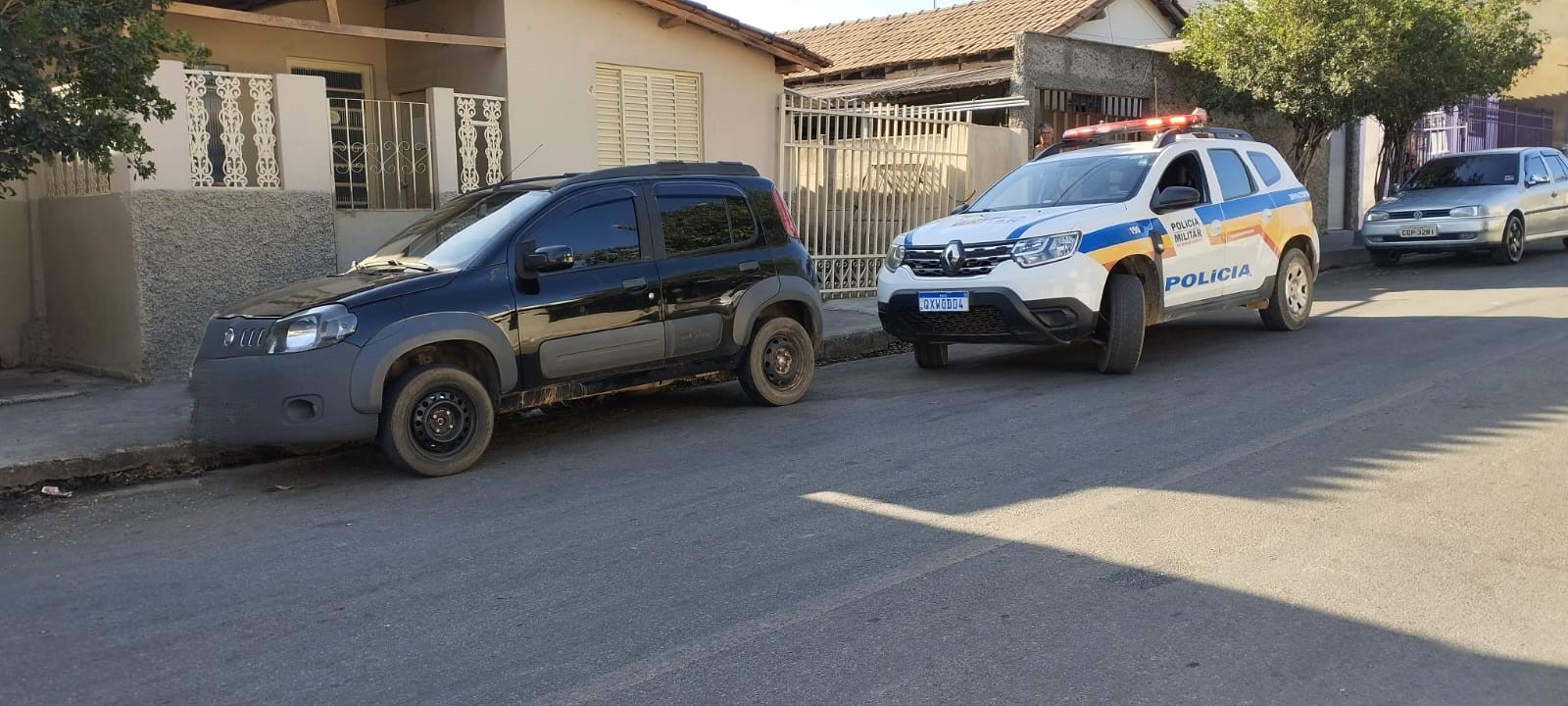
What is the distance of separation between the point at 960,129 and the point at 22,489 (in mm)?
11482

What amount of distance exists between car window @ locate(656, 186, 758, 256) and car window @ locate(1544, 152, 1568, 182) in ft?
48.7

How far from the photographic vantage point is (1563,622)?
4160mm

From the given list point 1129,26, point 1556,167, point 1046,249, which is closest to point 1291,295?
point 1046,249

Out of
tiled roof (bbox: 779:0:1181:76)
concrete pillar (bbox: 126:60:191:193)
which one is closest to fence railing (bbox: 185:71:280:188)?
concrete pillar (bbox: 126:60:191:193)

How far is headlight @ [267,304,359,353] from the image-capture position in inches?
258

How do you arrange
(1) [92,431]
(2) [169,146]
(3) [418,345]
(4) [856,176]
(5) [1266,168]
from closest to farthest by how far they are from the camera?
(3) [418,345], (1) [92,431], (2) [169,146], (5) [1266,168], (4) [856,176]

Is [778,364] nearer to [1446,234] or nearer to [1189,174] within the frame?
[1189,174]

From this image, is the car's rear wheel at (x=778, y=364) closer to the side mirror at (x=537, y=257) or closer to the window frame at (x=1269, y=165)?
the side mirror at (x=537, y=257)

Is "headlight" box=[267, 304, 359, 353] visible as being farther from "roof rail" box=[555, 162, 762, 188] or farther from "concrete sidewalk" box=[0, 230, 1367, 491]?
"roof rail" box=[555, 162, 762, 188]

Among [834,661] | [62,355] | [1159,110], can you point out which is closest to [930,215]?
[1159,110]

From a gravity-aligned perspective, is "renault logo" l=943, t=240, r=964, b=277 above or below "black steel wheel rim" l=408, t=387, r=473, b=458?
above

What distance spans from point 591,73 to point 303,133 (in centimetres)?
321

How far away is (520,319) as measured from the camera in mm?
7141

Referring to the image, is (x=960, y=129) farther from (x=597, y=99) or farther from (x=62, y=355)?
(x=62, y=355)
